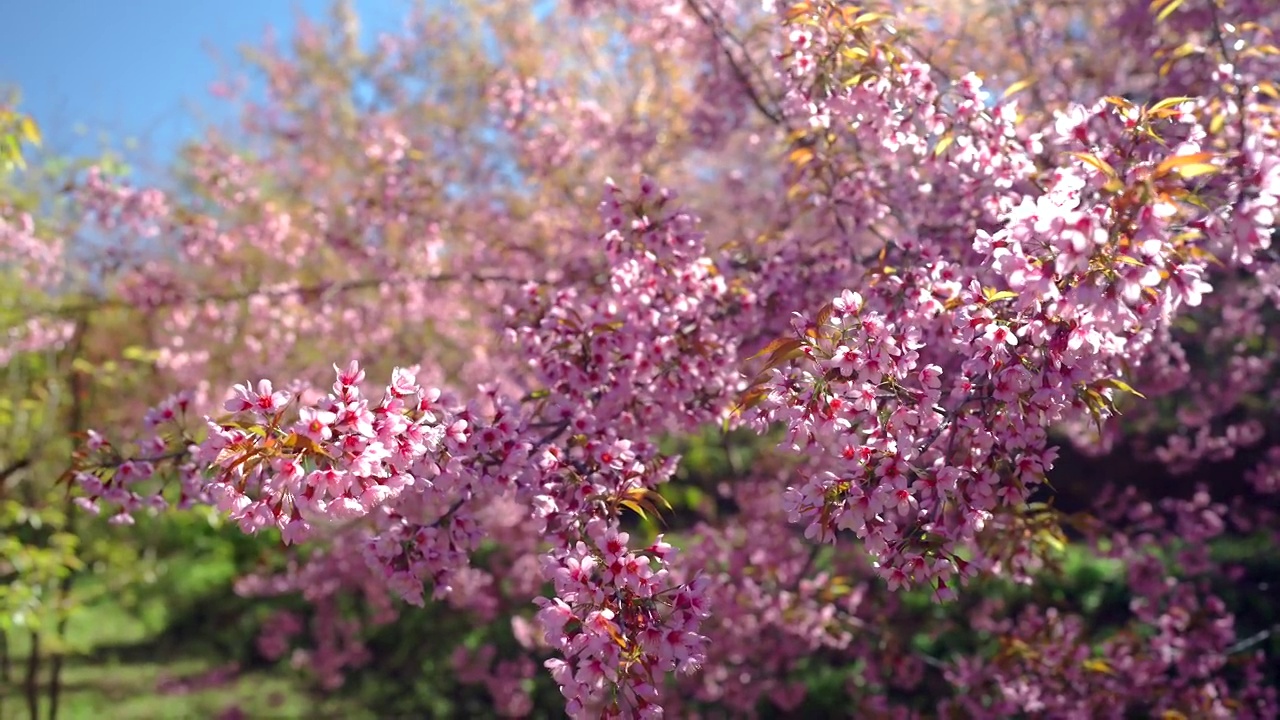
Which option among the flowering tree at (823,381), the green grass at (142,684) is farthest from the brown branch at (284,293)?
the green grass at (142,684)

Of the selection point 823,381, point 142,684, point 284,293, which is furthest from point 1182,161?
point 142,684

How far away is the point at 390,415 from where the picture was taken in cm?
195

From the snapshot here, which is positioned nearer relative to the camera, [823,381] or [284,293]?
[823,381]

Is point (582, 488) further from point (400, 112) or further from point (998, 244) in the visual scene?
point (400, 112)

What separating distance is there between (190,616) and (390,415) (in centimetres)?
807

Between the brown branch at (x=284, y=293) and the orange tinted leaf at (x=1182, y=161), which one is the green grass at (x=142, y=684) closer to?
the brown branch at (x=284, y=293)

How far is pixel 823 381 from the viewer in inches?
80.9

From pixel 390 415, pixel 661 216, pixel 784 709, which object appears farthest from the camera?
pixel 784 709

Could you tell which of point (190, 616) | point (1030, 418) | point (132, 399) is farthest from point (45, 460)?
point (1030, 418)

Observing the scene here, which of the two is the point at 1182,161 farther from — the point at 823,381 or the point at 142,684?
the point at 142,684

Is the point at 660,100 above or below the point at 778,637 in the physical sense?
above

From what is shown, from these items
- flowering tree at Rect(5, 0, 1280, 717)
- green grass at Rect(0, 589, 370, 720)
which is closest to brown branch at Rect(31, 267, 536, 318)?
flowering tree at Rect(5, 0, 1280, 717)

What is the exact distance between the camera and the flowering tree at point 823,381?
1942 millimetres

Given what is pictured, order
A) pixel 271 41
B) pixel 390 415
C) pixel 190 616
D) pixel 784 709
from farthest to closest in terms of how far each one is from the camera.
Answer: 1. pixel 271 41
2. pixel 190 616
3. pixel 784 709
4. pixel 390 415
